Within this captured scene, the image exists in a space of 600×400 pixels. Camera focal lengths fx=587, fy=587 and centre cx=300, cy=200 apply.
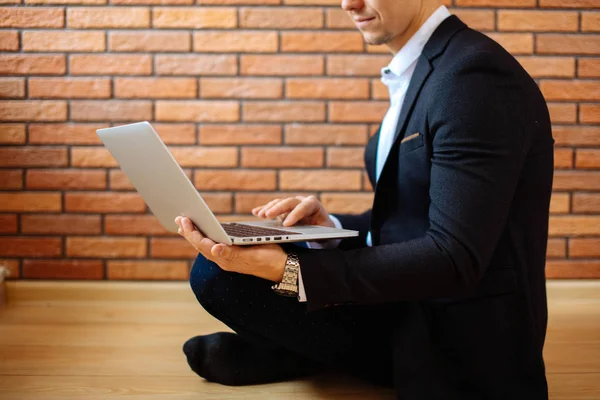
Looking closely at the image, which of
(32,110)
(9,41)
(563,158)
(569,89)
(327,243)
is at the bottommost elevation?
(327,243)

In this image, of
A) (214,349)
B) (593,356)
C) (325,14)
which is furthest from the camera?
(325,14)

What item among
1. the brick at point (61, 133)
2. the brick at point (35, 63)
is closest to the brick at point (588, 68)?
the brick at point (61, 133)

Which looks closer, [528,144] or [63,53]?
[528,144]

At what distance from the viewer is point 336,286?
37.2 inches

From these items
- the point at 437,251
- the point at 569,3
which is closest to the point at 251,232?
the point at 437,251

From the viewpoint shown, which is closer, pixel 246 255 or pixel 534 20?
pixel 246 255

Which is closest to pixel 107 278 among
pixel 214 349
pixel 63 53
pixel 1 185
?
pixel 1 185

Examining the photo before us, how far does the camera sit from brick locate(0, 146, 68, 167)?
7.16ft

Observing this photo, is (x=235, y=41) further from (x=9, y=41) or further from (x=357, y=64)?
(x=9, y=41)

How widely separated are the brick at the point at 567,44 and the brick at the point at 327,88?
Result: 66 centimetres

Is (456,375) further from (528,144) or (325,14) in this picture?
(325,14)

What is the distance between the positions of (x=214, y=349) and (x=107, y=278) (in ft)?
3.27

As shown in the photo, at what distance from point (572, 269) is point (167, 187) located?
1.78 m

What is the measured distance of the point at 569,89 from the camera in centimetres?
218
